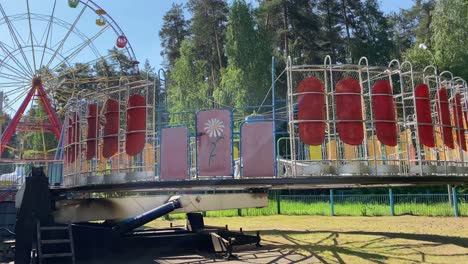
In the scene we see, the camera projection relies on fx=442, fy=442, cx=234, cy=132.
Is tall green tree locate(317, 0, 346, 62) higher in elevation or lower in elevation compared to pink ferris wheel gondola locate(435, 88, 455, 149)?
higher

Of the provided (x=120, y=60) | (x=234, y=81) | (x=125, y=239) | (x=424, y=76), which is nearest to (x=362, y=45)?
(x=234, y=81)

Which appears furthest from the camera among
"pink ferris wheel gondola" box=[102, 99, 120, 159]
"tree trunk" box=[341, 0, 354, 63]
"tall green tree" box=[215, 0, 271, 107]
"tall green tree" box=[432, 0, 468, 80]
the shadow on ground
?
"tree trunk" box=[341, 0, 354, 63]

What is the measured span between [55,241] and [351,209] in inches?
770

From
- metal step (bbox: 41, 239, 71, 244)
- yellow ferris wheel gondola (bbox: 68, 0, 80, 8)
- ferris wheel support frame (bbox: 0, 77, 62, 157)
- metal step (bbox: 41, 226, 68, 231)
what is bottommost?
metal step (bbox: 41, 239, 71, 244)

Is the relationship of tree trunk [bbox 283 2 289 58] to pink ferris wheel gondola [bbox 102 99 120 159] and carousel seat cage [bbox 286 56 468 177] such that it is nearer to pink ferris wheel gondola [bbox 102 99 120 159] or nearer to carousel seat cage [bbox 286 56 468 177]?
carousel seat cage [bbox 286 56 468 177]

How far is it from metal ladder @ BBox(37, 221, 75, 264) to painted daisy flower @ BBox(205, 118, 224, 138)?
435 centimetres

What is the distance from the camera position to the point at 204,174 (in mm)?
10719

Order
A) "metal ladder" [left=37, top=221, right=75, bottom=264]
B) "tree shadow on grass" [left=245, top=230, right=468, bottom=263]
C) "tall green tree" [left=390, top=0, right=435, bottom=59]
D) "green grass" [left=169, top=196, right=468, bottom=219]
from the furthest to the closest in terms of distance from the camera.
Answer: "tall green tree" [left=390, top=0, right=435, bottom=59]
"green grass" [left=169, top=196, right=468, bottom=219]
"tree shadow on grass" [left=245, top=230, right=468, bottom=263]
"metal ladder" [left=37, top=221, right=75, bottom=264]

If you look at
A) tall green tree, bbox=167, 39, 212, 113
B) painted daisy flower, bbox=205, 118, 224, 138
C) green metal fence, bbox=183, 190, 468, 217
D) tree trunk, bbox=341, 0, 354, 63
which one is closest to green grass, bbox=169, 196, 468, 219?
green metal fence, bbox=183, 190, 468, 217

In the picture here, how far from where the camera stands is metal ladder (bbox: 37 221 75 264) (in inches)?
414

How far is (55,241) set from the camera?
427 inches

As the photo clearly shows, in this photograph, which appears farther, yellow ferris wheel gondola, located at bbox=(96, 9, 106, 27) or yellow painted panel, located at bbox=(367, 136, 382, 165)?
yellow ferris wheel gondola, located at bbox=(96, 9, 106, 27)

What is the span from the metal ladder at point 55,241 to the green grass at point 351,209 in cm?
1590

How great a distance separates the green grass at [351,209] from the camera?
79.1 ft
